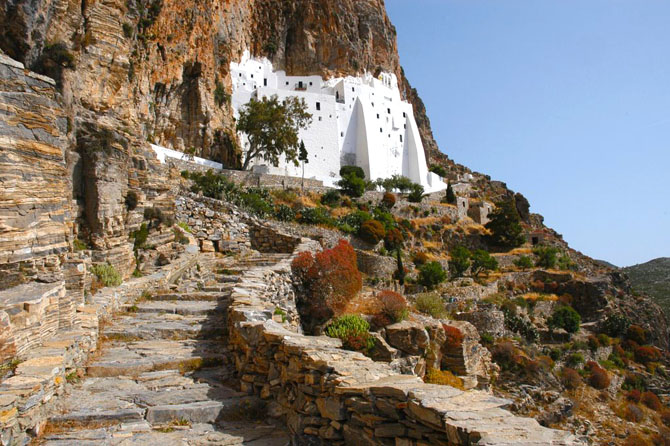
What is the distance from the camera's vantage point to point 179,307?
712 centimetres

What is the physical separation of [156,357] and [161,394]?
3.13 feet

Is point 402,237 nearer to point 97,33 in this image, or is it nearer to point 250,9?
point 97,33

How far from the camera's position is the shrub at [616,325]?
2844 centimetres

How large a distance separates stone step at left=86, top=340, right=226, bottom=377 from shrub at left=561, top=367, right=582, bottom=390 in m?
18.7

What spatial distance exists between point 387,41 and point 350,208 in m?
28.1

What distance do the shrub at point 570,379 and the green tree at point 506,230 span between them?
20.1 meters

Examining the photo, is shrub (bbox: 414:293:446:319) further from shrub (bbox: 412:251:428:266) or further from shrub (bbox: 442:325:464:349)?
shrub (bbox: 412:251:428:266)

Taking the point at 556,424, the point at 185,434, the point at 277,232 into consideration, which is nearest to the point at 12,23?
the point at 277,232

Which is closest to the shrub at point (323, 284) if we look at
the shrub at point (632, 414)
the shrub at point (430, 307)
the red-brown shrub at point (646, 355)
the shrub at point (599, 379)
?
the shrub at point (430, 307)

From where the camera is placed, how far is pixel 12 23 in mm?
14578

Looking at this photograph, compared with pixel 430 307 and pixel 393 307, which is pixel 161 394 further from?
pixel 430 307

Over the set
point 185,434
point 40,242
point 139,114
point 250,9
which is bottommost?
Answer: point 185,434

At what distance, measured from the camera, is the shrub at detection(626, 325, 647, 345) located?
27906 millimetres

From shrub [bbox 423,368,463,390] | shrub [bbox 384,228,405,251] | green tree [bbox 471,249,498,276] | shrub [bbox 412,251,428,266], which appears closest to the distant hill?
green tree [bbox 471,249,498,276]
